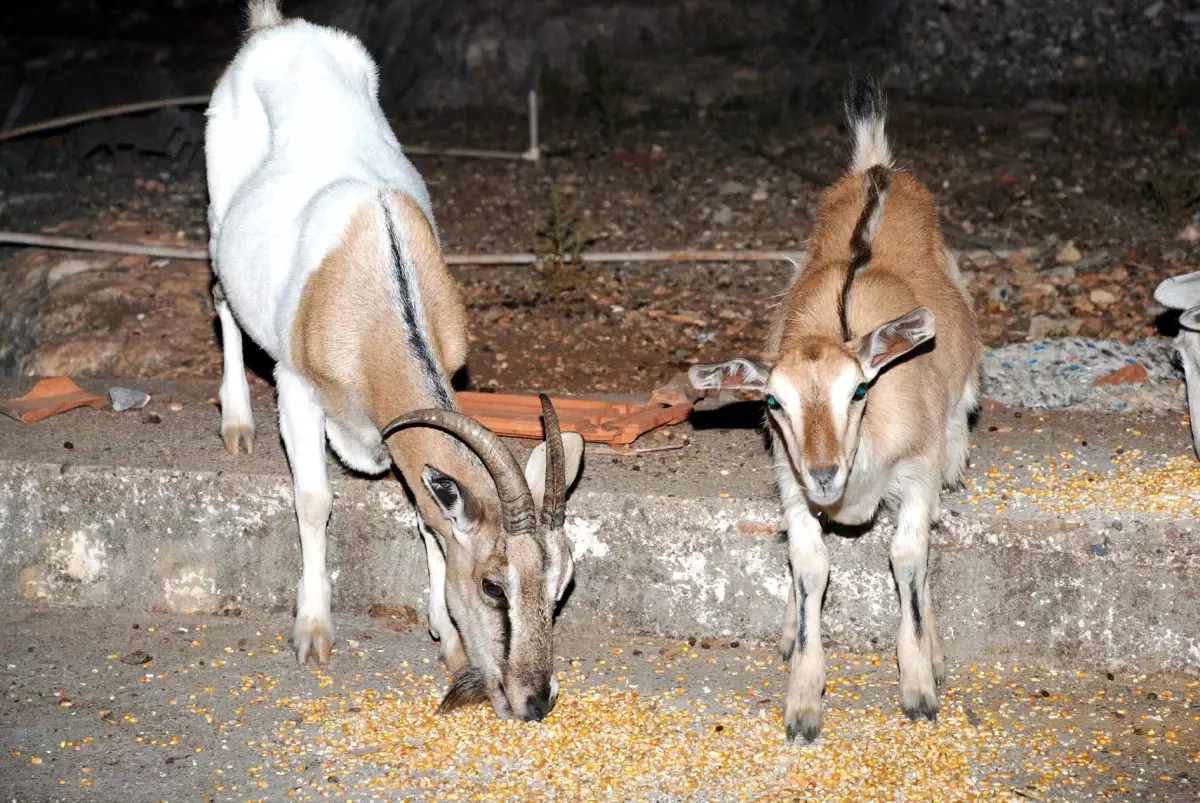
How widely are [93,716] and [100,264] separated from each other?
4105 millimetres

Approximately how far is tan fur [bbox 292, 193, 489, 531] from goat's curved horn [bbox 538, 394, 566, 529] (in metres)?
0.28

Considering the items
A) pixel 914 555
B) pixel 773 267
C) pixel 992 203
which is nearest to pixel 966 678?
pixel 914 555

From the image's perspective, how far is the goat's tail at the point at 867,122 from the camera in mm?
5934

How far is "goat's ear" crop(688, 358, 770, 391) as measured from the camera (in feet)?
14.8

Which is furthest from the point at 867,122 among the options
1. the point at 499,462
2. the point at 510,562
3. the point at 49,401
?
the point at 49,401

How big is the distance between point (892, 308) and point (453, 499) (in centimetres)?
170

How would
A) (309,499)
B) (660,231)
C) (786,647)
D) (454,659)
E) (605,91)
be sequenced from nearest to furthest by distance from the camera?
(454,659) < (786,647) < (309,499) < (660,231) < (605,91)

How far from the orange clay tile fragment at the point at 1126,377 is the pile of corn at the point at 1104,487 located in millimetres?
766

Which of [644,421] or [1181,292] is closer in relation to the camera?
[1181,292]

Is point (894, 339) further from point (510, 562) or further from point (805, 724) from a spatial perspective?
point (510, 562)

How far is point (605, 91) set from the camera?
424 inches

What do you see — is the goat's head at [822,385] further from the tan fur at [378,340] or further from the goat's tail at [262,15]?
the goat's tail at [262,15]

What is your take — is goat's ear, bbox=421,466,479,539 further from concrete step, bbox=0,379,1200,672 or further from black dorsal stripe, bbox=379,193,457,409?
concrete step, bbox=0,379,1200,672

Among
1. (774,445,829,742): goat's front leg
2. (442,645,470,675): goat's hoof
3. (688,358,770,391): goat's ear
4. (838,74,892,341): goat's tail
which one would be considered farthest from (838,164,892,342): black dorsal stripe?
(442,645,470,675): goat's hoof
